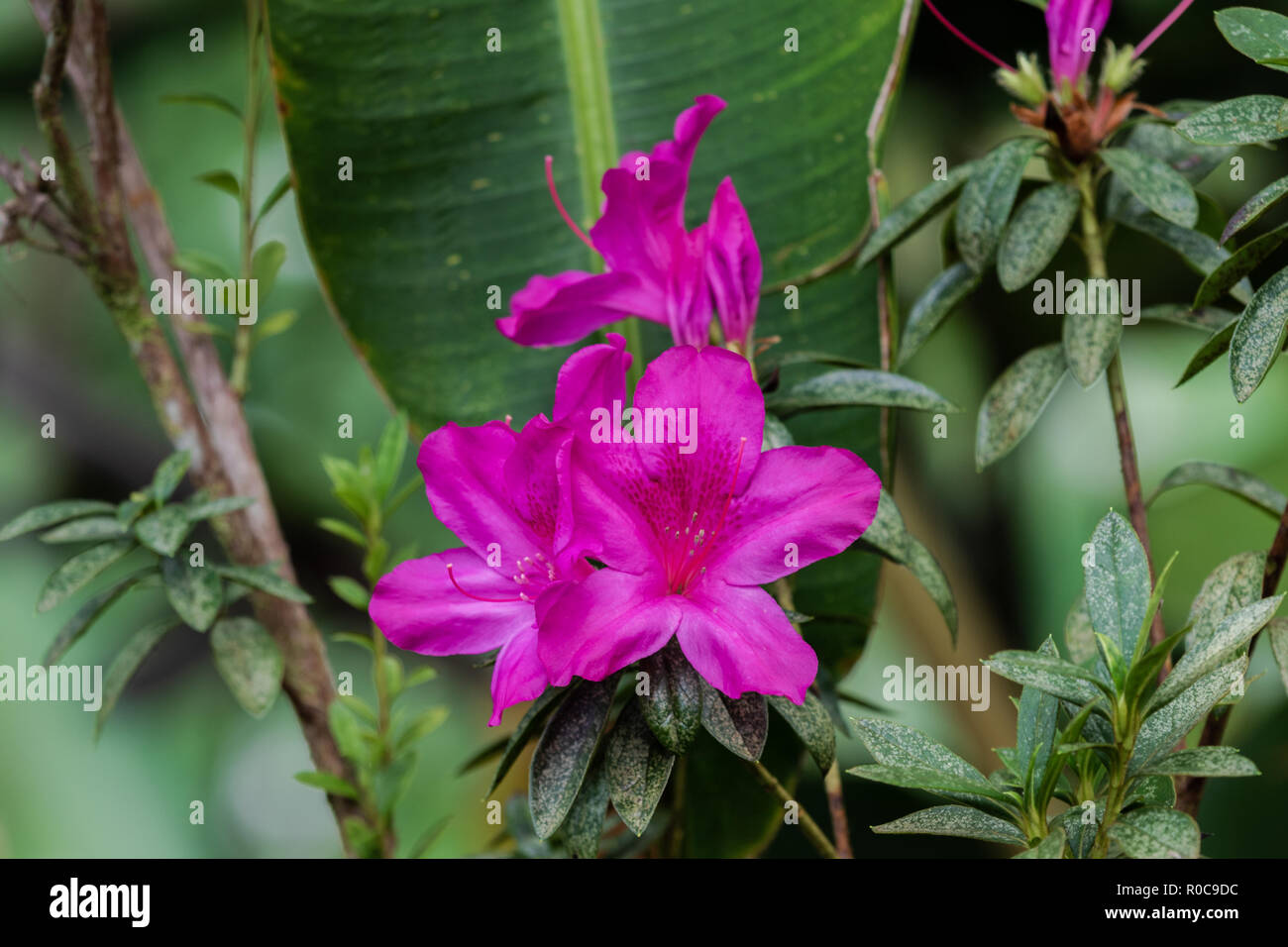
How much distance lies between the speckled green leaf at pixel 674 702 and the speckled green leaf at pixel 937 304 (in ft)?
0.99

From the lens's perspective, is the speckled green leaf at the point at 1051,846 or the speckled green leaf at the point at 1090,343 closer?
the speckled green leaf at the point at 1051,846

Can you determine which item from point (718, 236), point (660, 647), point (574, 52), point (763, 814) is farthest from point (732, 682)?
point (574, 52)

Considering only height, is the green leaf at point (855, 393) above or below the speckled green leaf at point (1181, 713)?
above

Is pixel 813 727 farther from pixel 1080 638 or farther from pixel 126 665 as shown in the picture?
pixel 126 665

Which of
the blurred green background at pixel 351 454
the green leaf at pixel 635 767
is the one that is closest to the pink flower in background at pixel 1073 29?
the blurred green background at pixel 351 454

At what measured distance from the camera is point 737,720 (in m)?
0.58

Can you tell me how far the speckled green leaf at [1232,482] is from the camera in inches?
28.4

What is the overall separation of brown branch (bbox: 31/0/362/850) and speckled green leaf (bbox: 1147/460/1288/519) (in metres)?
0.65

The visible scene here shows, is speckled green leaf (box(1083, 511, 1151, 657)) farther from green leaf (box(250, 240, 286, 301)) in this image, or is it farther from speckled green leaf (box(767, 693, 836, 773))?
green leaf (box(250, 240, 286, 301))

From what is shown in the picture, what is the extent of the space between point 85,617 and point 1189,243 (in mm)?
822

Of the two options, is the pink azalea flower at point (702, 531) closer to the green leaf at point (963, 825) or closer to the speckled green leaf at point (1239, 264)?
the green leaf at point (963, 825)

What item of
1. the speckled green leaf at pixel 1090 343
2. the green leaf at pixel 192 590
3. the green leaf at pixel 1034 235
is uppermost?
the green leaf at pixel 1034 235

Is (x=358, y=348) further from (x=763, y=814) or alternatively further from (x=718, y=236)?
(x=763, y=814)

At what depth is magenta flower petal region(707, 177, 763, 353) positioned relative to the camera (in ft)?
2.12
